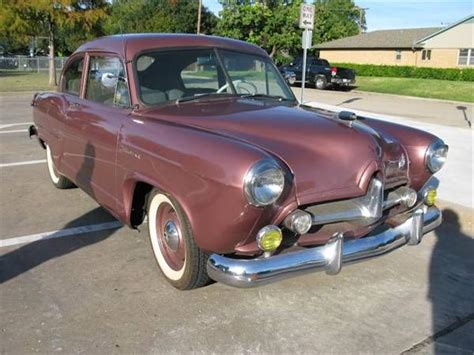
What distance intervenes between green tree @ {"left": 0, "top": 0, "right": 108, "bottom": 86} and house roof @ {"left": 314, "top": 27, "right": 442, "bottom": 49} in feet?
95.2

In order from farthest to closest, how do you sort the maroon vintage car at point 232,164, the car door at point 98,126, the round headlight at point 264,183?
the car door at point 98,126 → the maroon vintage car at point 232,164 → the round headlight at point 264,183

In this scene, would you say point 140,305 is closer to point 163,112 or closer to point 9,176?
point 163,112

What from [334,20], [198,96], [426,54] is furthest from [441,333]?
[334,20]

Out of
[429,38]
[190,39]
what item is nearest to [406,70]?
[429,38]

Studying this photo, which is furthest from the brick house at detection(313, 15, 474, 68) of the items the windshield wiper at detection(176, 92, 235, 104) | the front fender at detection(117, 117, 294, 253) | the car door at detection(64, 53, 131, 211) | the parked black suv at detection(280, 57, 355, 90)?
the front fender at detection(117, 117, 294, 253)

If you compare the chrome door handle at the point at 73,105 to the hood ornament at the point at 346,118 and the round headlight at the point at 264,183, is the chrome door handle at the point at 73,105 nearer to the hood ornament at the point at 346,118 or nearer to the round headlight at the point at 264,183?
the hood ornament at the point at 346,118

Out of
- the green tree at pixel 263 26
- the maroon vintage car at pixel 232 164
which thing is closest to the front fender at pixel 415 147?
the maroon vintage car at pixel 232 164

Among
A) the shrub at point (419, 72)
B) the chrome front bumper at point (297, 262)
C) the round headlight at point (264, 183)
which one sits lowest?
the chrome front bumper at point (297, 262)

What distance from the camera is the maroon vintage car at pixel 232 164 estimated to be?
3.13m

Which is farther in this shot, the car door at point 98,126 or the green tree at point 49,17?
the green tree at point 49,17

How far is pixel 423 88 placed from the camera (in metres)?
29.0

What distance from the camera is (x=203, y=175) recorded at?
3.19 metres

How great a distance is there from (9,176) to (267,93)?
407 cm

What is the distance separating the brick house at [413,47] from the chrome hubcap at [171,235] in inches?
1650
